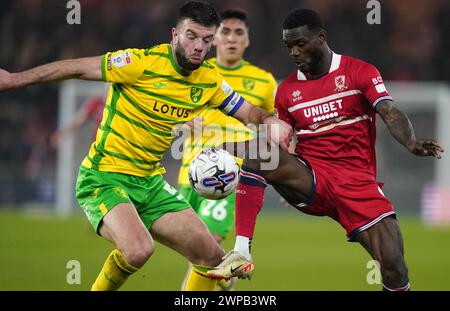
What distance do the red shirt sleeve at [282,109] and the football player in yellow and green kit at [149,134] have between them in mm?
219

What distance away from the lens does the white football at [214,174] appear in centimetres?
593

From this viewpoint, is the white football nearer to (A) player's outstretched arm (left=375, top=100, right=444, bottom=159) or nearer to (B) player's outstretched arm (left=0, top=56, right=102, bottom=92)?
(B) player's outstretched arm (left=0, top=56, right=102, bottom=92)

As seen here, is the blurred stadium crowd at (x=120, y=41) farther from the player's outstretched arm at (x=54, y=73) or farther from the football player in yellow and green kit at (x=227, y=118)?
the player's outstretched arm at (x=54, y=73)

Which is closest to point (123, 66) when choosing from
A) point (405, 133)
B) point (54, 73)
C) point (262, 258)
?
point (54, 73)

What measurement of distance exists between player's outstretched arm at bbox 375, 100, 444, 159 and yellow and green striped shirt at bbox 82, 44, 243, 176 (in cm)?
137

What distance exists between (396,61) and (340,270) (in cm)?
1007

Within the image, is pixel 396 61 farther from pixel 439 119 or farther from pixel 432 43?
pixel 439 119

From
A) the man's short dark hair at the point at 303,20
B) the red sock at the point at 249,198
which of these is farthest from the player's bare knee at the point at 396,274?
the man's short dark hair at the point at 303,20

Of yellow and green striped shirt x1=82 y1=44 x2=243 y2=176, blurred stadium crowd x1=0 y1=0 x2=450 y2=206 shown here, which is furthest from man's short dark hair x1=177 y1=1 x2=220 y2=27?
blurred stadium crowd x1=0 y1=0 x2=450 y2=206

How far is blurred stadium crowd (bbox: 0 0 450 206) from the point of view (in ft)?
58.4

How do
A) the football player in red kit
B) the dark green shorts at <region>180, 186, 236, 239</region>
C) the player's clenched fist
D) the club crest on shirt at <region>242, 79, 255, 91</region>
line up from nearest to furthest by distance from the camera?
1. the player's clenched fist
2. the football player in red kit
3. the dark green shorts at <region>180, 186, 236, 239</region>
4. the club crest on shirt at <region>242, 79, 255, 91</region>
